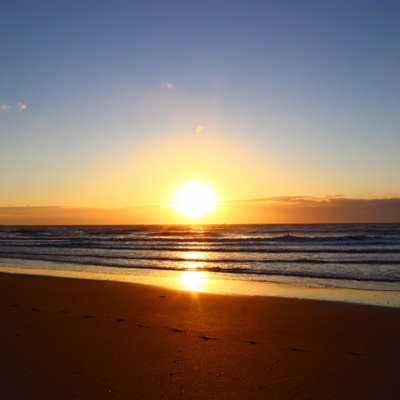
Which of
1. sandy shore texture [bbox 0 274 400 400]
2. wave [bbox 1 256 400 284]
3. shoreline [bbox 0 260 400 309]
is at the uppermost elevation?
sandy shore texture [bbox 0 274 400 400]

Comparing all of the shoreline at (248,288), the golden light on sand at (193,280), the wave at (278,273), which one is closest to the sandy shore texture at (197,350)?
the shoreline at (248,288)

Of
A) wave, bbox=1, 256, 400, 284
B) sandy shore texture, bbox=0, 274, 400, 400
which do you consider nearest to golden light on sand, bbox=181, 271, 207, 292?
wave, bbox=1, 256, 400, 284

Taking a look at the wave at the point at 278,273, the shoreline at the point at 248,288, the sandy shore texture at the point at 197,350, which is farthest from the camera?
the wave at the point at 278,273

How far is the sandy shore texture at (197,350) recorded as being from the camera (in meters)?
5.11

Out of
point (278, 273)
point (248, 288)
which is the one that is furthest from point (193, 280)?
point (278, 273)

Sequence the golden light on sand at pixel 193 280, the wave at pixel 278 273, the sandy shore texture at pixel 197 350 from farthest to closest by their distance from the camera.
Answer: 1. the wave at pixel 278 273
2. the golden light on sand at pixel 193 280
3. the sandy shore texture at pixel 197 350

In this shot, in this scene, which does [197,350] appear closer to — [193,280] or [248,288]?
[248,288]

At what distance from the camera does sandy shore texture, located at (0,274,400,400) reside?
5.11 m

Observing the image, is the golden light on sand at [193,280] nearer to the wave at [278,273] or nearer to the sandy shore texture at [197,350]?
the wave at [278,273]

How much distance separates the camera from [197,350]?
6578 mm

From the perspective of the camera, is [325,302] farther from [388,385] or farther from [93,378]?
[93,378]

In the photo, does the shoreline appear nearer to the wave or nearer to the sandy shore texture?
the sandy shore texture

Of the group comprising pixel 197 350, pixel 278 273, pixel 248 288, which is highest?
pixel 197 350

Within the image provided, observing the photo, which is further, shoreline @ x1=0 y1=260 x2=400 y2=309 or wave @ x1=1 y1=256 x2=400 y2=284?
wave @ x1=1 y1=256 x2=400 y2=284
